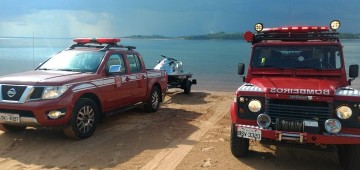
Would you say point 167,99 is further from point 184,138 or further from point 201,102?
point 184,138

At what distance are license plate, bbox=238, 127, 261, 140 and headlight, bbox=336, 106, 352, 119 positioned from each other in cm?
115

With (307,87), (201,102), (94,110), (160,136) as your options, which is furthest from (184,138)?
(201,102)

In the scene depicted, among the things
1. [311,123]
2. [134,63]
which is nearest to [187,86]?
[134,63]

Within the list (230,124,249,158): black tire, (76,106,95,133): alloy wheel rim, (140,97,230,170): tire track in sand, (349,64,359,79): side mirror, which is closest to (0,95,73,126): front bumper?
(76,106,95,133): alloy wheel rim

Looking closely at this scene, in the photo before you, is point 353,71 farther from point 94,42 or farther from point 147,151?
point 94,42

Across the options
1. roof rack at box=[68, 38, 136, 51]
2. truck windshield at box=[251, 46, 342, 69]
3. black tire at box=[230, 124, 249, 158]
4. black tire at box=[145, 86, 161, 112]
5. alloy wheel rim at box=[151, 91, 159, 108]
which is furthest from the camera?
alloy wheel rim at box=[151, 91, 159, 108]

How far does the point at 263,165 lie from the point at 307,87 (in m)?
1.42

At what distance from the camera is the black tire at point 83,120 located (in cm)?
682

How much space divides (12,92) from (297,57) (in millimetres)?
5240

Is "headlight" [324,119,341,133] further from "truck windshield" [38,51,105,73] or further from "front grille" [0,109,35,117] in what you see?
"front grille" [0,109,35,117]

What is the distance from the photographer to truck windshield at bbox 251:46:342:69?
665cm

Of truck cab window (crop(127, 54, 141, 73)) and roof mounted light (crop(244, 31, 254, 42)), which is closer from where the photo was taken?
roof mounted light (crop(244, 31, 254, 42))

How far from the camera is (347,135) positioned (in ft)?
16.9

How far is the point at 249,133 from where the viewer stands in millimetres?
5504
